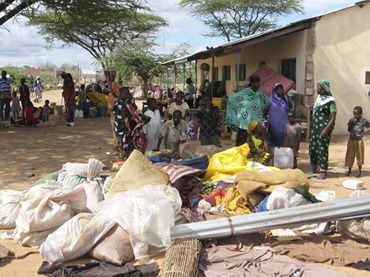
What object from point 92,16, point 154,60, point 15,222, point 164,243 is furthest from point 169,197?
point 154,60

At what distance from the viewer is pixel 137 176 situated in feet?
15.5

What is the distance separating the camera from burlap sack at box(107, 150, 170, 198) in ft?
15.1

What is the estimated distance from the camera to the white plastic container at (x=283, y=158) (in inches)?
247

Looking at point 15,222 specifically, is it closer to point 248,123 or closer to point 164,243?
point 164,243

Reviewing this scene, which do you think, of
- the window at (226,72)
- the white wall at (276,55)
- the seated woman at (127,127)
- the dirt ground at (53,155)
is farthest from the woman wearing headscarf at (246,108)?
the window at (226,72)

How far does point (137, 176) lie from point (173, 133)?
286cm

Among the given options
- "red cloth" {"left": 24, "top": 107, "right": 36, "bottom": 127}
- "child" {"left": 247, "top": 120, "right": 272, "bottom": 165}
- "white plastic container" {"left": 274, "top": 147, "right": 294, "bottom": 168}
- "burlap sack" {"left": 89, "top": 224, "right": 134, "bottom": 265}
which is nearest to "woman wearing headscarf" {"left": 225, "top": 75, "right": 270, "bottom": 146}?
"child" {"left": 247, "top": 120, "right": 272, "bottom": 165}

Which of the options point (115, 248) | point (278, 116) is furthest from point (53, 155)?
point (115, 248)

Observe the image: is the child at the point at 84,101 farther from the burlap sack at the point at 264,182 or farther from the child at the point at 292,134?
the burlap sack at the point at 264,182

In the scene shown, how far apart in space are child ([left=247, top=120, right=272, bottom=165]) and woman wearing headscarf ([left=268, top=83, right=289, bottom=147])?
55 centimetres

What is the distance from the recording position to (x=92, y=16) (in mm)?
13258

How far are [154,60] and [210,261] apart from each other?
22.6m

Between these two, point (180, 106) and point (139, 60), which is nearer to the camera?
point (180, 106)

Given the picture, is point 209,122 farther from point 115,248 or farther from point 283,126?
point 115,248
